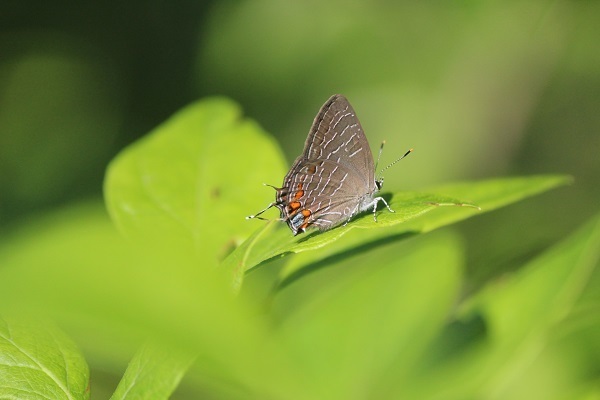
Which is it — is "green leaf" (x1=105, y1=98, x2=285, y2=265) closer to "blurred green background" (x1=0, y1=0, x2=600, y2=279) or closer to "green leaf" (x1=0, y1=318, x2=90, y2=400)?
"green leaf" (x1=0, y1=318, x2=90, y2=400)

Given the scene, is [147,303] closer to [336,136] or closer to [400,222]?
[400,222]

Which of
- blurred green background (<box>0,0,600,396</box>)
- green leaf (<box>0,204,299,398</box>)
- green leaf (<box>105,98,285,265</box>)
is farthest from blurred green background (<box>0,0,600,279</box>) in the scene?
green leaf (<box>0,204,299,398</box>)

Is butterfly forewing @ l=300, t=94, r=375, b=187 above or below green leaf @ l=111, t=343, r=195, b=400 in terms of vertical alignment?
above

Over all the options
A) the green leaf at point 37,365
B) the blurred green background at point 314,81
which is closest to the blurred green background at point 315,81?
the blurred green background at point 314,81

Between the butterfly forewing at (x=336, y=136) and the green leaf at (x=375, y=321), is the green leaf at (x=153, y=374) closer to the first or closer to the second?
the green leaf at (x=375, y=321)

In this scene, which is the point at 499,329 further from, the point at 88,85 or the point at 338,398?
the point at 88,85
